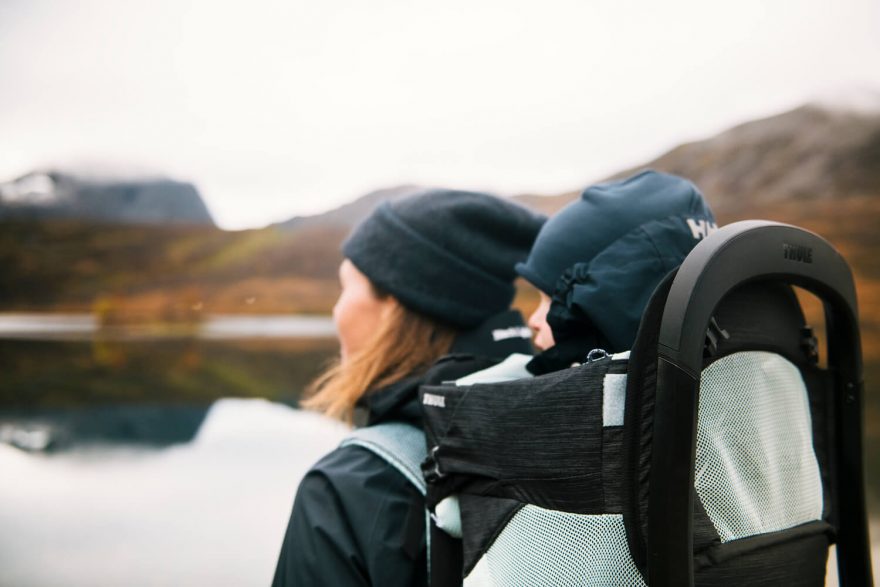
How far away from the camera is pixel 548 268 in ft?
2.49

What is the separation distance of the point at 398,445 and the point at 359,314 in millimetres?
320

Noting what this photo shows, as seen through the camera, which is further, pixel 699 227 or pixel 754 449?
pixel 699 227

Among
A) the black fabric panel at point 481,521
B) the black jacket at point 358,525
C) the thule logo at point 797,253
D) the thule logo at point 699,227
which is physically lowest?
the black jacket at point 358,525

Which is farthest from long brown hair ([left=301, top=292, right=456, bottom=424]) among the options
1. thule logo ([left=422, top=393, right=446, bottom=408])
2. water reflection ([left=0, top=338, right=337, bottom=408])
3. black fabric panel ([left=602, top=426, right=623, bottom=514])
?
water reflection ([left=0, top=338, right=337, bottom=408])

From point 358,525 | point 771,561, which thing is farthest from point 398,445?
point 771,561

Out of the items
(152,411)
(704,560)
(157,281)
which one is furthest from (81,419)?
(704,560)

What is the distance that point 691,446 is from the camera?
419 millimetres

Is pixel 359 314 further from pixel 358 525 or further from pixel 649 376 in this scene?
pixel 649 376

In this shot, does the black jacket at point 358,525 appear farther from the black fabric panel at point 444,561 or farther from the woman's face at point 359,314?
the woman's face at point 359,314

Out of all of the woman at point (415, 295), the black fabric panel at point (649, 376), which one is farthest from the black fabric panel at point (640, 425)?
the woman at point (415, 295)

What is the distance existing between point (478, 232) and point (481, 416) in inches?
22.4

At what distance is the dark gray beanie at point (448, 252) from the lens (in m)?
1.07

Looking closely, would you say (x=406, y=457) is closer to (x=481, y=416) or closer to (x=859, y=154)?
(x=481, y=416)

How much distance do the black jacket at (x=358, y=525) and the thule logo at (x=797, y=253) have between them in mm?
421
